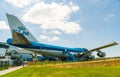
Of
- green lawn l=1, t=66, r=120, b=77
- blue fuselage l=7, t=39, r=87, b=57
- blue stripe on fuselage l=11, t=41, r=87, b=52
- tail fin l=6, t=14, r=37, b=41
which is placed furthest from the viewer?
blue stripe on fuselage l=11, t=41, r=87, b=52

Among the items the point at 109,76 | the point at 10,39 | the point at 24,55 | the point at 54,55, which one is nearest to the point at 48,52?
the point at 54,55

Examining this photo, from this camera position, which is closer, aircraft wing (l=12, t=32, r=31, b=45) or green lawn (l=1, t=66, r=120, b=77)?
green lawn (l=1, t=66, r=120, b=77)

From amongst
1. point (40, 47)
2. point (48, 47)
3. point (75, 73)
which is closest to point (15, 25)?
point (40, 47)

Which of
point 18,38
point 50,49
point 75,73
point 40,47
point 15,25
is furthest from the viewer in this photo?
point 50,49

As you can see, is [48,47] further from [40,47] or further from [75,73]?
[75,73]

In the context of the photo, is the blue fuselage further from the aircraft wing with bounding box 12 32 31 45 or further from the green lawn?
the green lawn

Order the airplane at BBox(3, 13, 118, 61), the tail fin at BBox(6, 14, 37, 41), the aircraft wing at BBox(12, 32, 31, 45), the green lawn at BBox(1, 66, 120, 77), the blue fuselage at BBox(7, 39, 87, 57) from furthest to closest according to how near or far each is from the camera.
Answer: the blue fuselage at BBox(7, 39, 87, 57) < the tail fin at BBox(6, 14, 37, 41) < the airplane at BBox(3, 13, 118, 61) < the aircraft wing at BBox(12, 32, 31, 45) < the green lawn at BBox(1, 66, 120, 77)

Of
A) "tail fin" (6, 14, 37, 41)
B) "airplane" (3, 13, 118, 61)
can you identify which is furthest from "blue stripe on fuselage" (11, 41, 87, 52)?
"tail fin" (6, 14, 37, 41)

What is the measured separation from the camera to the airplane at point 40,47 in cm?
6175

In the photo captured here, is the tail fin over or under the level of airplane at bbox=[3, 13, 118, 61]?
over

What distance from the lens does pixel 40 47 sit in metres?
69.0

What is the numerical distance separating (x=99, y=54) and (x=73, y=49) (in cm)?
844

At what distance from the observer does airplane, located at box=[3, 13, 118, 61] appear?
6175 centimetres

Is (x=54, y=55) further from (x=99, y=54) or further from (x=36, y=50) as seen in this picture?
(x=99, y=54)
